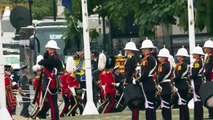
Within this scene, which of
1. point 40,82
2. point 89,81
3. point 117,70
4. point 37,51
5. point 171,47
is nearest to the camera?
point 40,82

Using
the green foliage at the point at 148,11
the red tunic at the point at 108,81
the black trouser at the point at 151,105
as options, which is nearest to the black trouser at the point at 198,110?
the black trouser at the point at 151,105

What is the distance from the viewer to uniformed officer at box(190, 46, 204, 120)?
2295 centimetres

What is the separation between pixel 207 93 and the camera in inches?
866

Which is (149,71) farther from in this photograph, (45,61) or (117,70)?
Answer: (117,70)

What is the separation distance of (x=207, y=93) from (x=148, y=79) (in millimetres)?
1337

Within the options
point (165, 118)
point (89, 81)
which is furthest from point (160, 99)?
point (89, 81)

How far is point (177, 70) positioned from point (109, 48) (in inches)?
795

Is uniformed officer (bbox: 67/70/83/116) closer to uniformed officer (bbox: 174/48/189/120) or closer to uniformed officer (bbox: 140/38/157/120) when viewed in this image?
uniformed officer (bbox: 174/48/189/120)

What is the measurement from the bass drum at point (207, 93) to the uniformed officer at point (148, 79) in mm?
1091

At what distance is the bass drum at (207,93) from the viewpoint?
21.9 meters

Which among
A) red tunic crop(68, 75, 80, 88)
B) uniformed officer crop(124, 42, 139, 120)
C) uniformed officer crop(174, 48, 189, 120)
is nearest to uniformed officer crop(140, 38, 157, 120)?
uniformed officer crop(124, 42, 139, 120)

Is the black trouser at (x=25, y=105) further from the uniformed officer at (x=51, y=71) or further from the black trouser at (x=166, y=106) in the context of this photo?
A: the black trouser at (x=166, y=106)

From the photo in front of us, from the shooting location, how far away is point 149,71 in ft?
70.4

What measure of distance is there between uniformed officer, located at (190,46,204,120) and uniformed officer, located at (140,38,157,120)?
1596 mm
